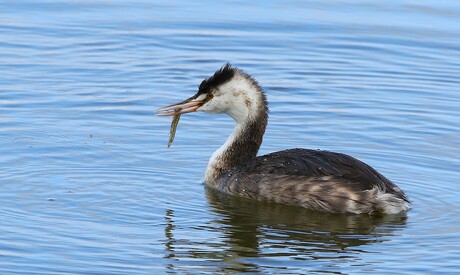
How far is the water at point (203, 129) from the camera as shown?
946 cm

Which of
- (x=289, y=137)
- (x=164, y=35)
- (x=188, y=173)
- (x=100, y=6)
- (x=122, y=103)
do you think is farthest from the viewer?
(x=100, y=6)

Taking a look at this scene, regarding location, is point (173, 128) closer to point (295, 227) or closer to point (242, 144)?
point (242, 144)

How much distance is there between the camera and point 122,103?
44.9 ft

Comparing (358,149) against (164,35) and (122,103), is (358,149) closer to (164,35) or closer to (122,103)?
(122,103)

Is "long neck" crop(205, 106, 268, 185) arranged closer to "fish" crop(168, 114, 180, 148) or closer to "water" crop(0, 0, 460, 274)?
"water" crop(0, 0, 460, 274)

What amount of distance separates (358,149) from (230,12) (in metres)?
5.83

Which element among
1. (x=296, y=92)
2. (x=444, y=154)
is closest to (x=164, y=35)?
(x=296, y=92)

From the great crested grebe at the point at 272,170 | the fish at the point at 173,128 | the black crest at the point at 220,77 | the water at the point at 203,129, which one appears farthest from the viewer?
the fish at the point at 173,128

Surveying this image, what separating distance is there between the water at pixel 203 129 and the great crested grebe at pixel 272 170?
121 mm

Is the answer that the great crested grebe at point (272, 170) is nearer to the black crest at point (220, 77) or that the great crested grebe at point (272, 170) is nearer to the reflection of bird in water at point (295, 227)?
the black crest at point (220, 77)

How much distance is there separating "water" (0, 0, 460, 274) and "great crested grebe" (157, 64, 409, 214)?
4.8 inches

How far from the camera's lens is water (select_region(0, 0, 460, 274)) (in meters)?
9.46

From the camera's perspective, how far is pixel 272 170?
35.9 ft

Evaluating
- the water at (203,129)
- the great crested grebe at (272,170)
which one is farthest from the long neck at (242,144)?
the water at (203,129)
